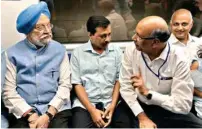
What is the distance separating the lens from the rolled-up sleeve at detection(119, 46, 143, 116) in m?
2.37

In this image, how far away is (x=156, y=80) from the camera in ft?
7.61

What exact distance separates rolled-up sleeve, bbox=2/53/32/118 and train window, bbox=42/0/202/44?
34.6 inches

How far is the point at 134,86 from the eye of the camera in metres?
2.30

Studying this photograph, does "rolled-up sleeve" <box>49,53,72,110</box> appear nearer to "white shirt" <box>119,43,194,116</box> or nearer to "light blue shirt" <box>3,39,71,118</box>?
"light blue shirt" <box>3,39,71,118</box>

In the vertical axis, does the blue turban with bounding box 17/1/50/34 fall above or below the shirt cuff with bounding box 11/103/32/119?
above

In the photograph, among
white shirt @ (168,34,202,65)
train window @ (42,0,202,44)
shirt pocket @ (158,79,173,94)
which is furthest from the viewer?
train window @ (42,0,202,44)

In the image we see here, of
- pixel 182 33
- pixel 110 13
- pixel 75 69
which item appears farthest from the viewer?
pixel 110 13

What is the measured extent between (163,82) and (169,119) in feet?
0.98

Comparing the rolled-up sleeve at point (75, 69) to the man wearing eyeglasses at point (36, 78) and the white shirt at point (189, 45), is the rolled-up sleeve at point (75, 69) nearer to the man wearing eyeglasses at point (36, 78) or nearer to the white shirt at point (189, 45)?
the man wearing eyeglasses at point (36, 78)

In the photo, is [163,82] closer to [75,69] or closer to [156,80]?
[156,80]

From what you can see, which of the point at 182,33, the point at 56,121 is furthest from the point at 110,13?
the point at 56,121

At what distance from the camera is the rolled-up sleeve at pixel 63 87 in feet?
7.95

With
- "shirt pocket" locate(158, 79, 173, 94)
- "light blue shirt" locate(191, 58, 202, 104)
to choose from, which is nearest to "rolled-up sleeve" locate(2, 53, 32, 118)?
"shirt pocket" locate(158, 79, 173, 94)

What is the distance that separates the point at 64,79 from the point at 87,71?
22cm
